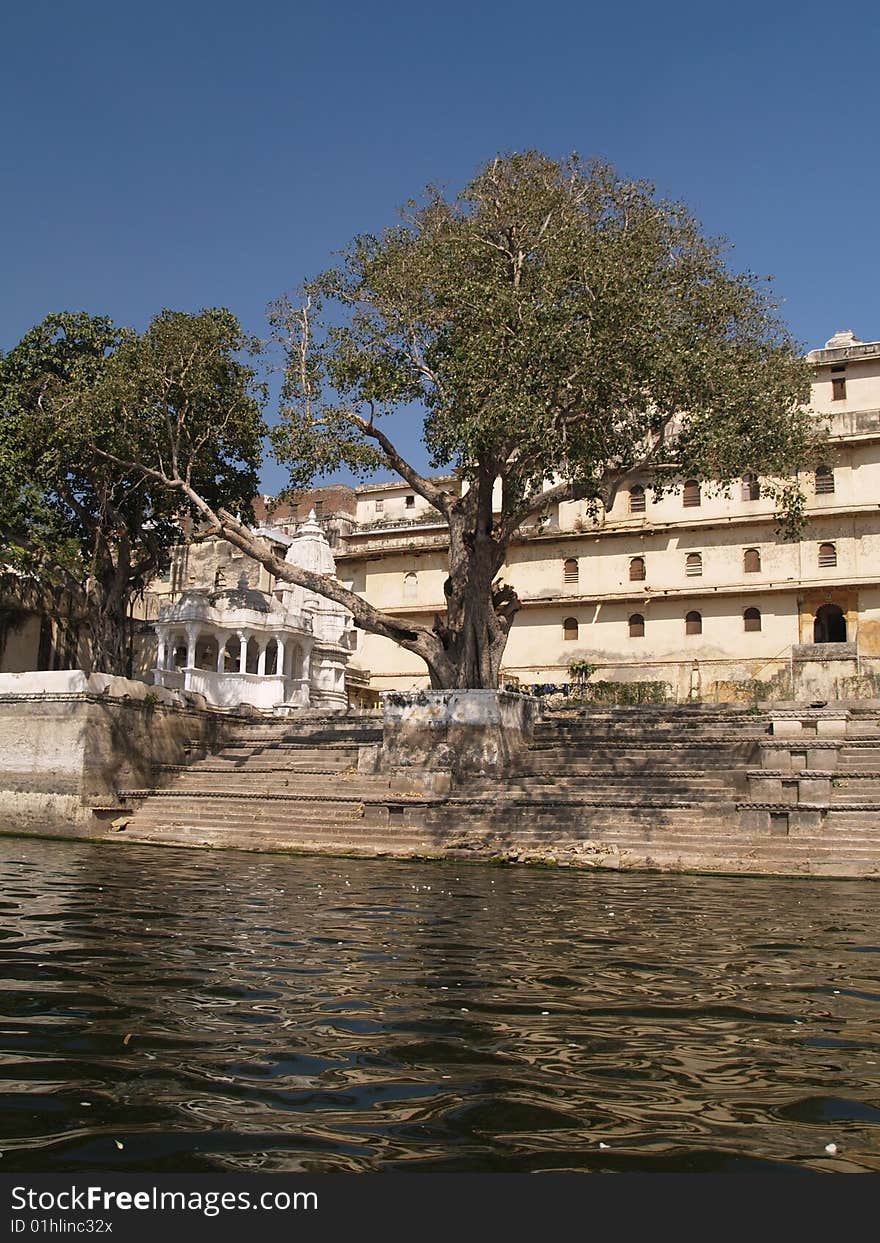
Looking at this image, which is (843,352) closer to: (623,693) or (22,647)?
(623,693)

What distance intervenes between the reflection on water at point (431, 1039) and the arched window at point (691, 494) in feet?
116

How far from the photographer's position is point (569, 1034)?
5398 millimetres

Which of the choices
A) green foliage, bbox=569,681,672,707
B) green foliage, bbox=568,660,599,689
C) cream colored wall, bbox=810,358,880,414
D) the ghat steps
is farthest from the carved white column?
cream colored wall, bbox=810,358,880,414

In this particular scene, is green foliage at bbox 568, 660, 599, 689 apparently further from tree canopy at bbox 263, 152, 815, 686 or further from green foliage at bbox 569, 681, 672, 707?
tree canopy at bbox 263, 152, 815, 686

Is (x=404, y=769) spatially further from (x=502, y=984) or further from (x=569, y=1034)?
(x=569, y=1034)

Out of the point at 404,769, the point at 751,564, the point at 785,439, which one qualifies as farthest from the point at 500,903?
the point at 751,564

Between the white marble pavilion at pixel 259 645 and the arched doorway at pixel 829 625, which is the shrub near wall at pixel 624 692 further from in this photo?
the white marble pavilion at pixel 259 645

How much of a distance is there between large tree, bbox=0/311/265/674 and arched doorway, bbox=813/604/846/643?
2340 cm

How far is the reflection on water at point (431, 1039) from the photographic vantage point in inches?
145

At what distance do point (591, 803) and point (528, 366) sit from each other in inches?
324

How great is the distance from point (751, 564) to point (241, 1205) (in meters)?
42.0

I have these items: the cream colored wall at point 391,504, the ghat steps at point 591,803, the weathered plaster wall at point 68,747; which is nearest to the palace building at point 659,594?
the cream colored wall at point 391,504

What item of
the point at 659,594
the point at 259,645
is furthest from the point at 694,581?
the point at 259,645

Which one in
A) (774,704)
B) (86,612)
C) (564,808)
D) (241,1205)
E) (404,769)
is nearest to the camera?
(241,1205)
